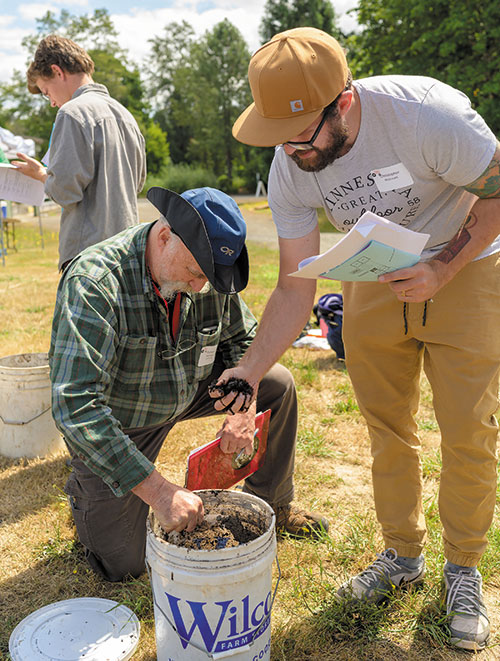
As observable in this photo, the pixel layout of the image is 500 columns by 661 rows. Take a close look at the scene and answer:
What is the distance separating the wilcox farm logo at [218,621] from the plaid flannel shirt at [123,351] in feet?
1.39

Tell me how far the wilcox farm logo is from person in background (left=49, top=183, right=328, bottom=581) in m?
0.27

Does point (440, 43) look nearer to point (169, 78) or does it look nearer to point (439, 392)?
point (439, 392)

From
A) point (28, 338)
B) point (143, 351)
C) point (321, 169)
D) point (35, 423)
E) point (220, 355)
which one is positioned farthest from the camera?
point (28, 338)

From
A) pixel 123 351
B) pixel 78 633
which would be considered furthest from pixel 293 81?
pixel 78 633

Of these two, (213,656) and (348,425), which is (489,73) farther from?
(213,656)

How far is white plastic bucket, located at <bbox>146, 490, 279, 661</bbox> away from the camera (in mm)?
1831

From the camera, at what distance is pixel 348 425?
4.26 m

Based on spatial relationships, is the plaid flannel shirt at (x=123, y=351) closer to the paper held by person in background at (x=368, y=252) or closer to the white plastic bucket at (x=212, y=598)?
the white plastic bucket at (x=212, y=598)

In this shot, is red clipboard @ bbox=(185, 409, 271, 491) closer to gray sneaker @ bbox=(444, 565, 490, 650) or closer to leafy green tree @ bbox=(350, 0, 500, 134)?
gray sneaker @ bbox=(444, 565, 490, 650)

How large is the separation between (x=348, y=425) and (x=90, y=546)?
214cm

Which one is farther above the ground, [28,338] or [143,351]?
[143,351]

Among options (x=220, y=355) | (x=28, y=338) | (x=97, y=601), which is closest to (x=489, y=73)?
(x=28, y=338)

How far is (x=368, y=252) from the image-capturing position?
174 cm

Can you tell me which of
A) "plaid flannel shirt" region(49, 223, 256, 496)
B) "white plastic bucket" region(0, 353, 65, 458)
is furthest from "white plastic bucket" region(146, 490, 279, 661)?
"white plastic bucket" region(0, 353, 65, 458)
